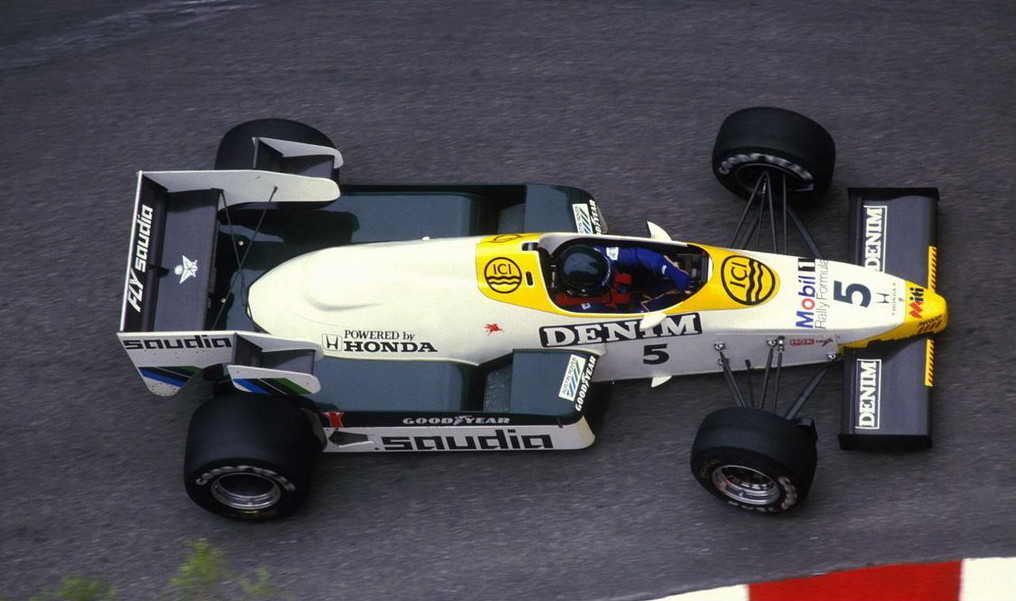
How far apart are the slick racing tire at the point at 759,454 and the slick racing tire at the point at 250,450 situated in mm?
2268

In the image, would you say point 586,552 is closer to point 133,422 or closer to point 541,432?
point 541,432

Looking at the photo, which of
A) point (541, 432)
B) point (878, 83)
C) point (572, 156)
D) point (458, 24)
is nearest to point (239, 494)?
point (541, 432)

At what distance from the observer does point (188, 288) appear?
8.05 meters

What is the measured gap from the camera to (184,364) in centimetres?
792

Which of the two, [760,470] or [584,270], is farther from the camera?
[584,270]

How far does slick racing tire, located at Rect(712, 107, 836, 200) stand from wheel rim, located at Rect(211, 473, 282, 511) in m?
3.51

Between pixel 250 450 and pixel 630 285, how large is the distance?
2.40 m

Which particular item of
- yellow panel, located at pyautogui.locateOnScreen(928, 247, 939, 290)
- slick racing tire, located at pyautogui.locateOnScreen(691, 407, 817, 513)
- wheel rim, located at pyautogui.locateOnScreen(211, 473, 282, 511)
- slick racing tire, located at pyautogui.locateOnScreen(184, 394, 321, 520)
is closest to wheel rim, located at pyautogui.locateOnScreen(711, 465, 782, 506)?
slick racing tire, located at pyautogui.locateOnScreen(691, 407, 817, 513)

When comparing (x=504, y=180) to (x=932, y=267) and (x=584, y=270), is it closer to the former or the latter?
(x=584, y=270)

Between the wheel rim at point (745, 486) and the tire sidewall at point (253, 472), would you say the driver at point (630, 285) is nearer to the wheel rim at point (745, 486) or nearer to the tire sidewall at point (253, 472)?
the wheel rim at point (745, 486)

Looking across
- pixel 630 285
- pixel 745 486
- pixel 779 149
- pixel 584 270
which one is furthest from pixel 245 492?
pixel 779 149

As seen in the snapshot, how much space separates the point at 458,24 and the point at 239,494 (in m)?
4.20

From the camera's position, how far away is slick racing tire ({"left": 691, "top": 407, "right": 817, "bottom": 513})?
7.34 meters

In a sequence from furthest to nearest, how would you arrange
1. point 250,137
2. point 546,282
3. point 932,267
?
point 250,137
point 932,267
point 546,282
